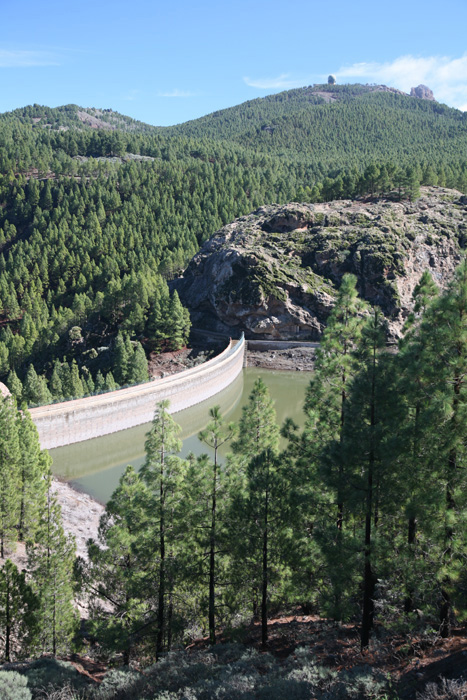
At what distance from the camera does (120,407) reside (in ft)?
130

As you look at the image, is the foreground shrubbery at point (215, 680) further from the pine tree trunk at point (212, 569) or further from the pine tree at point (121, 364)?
the pine tree at point (121, 364)

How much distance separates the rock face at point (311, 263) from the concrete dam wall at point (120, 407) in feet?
52.1

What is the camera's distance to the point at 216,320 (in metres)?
70.1

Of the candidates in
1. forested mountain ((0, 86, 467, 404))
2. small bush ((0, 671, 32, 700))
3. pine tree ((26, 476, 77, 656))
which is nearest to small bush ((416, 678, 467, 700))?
small bush ((0, 671, 32, 700))

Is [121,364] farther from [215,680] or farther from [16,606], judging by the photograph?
[215,680]

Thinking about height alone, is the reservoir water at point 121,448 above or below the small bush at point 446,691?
below

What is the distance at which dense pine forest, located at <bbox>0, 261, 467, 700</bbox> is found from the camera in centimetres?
950

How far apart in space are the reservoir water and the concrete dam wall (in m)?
0.69

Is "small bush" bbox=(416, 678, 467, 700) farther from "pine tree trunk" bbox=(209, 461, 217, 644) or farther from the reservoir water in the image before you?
the reservoir water

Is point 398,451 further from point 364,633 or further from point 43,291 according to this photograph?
point 43,291

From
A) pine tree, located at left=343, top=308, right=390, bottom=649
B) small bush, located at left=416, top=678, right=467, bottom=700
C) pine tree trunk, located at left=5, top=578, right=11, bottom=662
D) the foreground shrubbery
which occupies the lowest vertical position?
pine tree trunk, located at left=5, top=578, right=11, bottom=662

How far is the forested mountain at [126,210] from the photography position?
5703cm

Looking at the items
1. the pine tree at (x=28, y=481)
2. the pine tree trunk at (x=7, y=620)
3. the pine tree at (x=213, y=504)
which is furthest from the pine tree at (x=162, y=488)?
the pine tree at (x=28, y=481)

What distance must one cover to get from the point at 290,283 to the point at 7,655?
5830 cm
